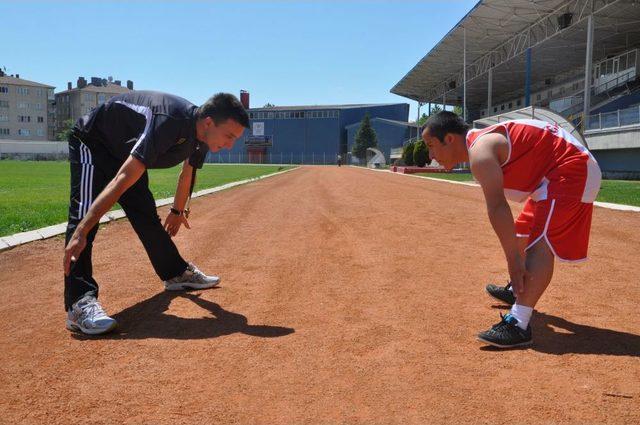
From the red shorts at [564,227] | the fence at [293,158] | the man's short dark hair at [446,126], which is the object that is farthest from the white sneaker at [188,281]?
the fence at [293,158]

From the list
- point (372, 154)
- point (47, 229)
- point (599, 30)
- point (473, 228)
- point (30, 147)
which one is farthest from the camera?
point (30, 147)

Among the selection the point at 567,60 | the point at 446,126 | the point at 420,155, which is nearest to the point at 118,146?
the point at 446,126

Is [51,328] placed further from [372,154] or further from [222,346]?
[372,154]

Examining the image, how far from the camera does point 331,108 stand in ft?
294

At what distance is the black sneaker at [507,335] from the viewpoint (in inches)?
114

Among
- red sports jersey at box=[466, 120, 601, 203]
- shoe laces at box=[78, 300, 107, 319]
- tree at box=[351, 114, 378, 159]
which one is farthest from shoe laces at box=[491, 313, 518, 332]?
tree at box=[351, 114, 378, 159]

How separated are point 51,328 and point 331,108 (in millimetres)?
88467

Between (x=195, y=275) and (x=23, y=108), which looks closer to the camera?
(x=195, y=275)

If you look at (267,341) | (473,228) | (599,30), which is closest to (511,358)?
(267,341)

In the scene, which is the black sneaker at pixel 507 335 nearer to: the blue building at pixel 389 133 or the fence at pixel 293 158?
the blue building at pixel 389 133

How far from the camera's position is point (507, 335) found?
291 centimetres

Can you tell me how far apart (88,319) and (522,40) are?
39.4 m

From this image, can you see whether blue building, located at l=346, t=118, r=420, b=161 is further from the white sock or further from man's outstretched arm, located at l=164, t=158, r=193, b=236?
the white sock

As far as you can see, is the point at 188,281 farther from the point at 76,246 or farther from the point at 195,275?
the point at 76,246
